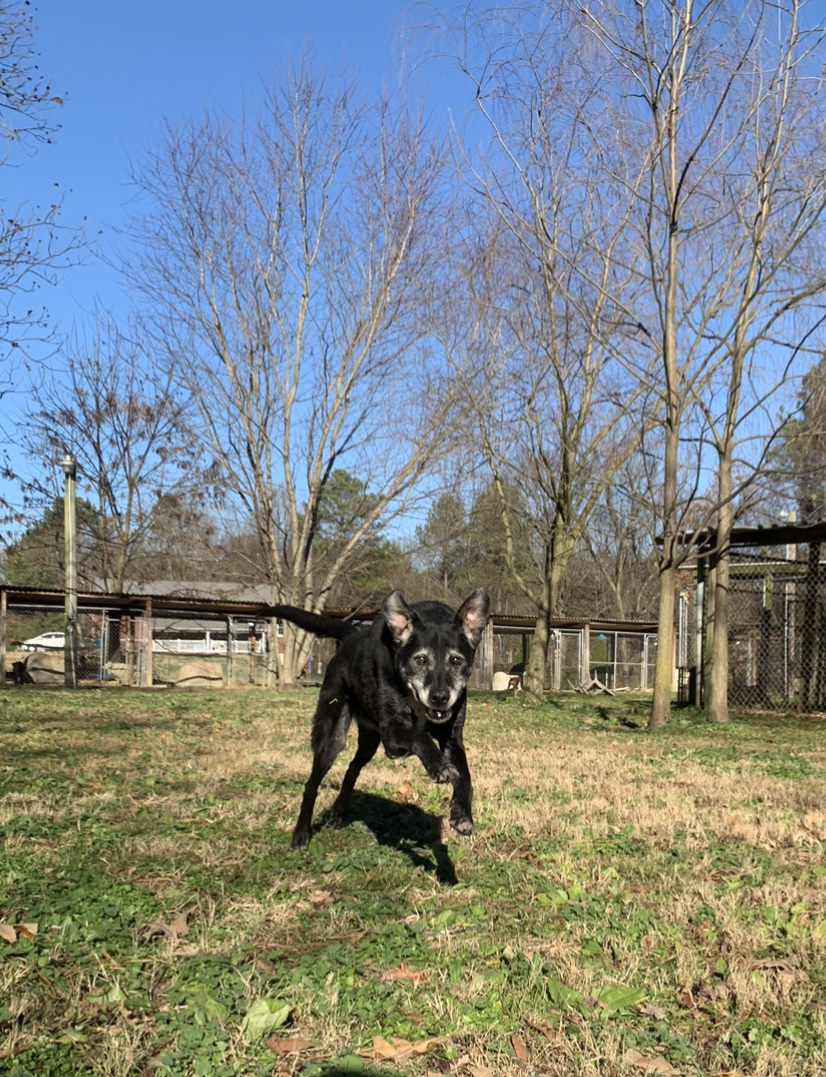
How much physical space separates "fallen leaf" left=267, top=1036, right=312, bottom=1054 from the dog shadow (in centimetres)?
182

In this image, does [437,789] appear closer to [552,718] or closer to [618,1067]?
[618,1067]

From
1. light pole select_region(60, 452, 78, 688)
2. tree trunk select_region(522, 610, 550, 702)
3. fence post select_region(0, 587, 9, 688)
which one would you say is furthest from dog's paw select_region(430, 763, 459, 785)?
fence post select_region(0, 587, 9, 688)

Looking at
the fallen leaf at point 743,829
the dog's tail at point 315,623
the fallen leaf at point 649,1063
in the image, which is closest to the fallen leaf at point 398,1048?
the fallen leaf at point 649,1063

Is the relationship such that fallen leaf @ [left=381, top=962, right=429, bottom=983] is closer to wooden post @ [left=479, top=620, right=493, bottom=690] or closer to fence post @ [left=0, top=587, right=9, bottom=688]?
fence post @ [left=0, top=587, right=9, bottom=688]

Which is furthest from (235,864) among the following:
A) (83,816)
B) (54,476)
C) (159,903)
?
(54,476)

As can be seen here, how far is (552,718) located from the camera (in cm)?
1555

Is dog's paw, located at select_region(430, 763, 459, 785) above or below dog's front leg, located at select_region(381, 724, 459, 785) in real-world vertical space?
below

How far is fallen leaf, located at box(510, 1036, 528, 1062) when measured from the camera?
2.97 meters

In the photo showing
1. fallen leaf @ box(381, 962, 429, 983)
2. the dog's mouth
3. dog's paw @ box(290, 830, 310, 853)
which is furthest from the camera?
dog's paw @ box(290, 830, 310, 853)

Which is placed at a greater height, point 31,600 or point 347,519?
point 347,519

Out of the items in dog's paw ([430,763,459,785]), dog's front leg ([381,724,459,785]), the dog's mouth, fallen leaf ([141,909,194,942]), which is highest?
the dog's mouth

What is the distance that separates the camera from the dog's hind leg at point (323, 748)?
18.4ft

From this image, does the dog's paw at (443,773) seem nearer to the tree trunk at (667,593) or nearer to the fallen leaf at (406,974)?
the fallen leaf at (406,974)

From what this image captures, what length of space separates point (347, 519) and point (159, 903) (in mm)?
21643
